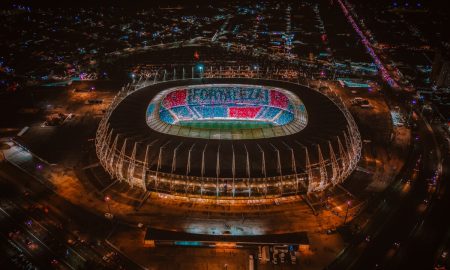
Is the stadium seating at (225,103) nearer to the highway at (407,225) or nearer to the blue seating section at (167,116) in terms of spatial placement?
the blue seating section at (167,116)

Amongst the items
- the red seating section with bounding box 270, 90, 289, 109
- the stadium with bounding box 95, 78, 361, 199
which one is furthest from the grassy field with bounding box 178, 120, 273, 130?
the stadium with bounding box 95, 78, 361, 199

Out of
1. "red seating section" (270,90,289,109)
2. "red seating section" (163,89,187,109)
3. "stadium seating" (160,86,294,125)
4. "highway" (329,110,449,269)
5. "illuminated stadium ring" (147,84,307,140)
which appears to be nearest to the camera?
"highway" (329,110,449,269)

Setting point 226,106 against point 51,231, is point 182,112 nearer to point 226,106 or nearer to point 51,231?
point 226,106

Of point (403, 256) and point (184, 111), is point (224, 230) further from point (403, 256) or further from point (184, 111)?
point (184, 111)

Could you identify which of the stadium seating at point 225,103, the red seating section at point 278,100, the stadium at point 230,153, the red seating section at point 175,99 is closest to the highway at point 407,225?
the stadium at point 230,153

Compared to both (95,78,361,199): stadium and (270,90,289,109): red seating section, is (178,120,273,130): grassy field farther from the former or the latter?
(95,78,361,199): stadium

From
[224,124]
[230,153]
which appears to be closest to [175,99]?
[224,124]
